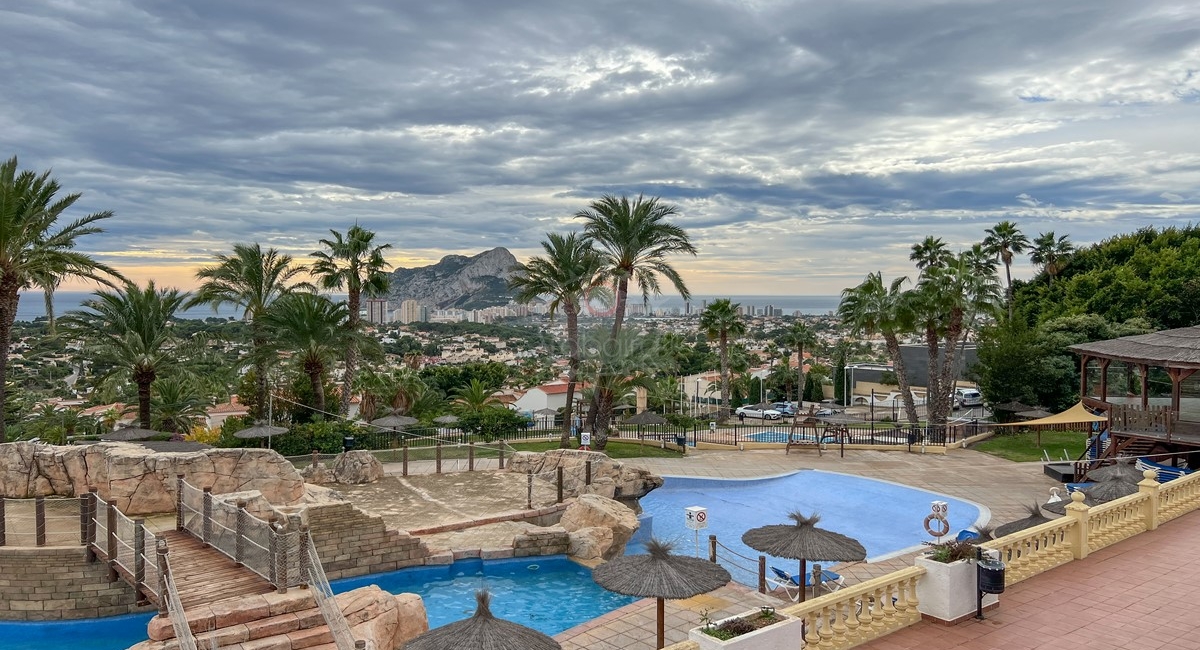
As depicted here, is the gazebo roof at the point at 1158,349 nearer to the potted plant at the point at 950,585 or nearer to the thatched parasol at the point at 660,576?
the potted plant at the point at 950,585

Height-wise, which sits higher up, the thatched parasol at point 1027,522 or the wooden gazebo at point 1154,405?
the wooden gazebo at point 1154,405

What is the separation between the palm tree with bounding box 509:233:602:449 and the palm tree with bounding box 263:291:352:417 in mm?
7451

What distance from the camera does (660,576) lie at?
10.6 m

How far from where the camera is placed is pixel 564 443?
30.2 m

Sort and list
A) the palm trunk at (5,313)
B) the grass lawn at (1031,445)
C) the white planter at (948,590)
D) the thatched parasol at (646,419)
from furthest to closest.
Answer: the thatched parasol at (646,419), the grass lawn at (1031,445), the palm trunk at (5,313), the white planter at (948,590)

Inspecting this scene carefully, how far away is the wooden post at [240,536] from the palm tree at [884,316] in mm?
29854

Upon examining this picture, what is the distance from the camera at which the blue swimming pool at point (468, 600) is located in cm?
1395

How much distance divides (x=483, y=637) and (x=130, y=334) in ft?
74.5

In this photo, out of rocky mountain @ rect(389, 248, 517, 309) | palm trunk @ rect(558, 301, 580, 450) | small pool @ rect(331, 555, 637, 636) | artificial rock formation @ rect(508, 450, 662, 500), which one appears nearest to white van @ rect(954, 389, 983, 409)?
palm trunk @ rect(558, 301, 580, 450)

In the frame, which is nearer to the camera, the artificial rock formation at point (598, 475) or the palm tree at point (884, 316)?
the artificial rock formation at point (598, 475)

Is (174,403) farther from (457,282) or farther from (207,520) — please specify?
(457,282)

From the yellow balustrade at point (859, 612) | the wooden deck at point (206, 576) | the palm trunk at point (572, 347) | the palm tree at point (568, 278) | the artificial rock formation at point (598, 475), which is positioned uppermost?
the palm tree at point (568, 278)

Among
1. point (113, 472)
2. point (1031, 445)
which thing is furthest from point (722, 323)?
point (113, 472)

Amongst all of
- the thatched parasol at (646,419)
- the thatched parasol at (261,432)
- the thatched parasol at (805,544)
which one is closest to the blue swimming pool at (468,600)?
the thatched parasol at (805,544)
